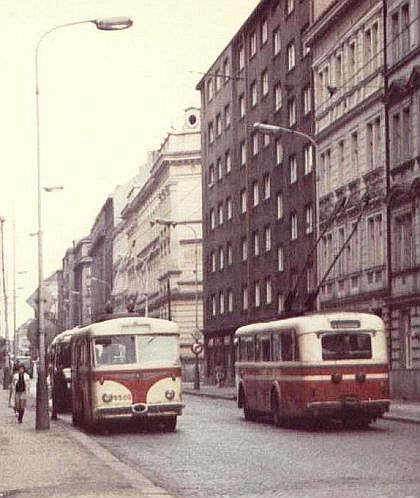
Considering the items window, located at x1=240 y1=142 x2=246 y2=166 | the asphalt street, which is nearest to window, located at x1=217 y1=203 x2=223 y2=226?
window, located at x1=240 y1=142 x2=246 y2=166

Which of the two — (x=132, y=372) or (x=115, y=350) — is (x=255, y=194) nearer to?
(x=115, y=350)

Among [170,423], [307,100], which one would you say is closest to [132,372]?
[170,423]

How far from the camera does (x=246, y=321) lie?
7331 cm

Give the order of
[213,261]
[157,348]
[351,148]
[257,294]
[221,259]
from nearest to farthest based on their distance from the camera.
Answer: [157,348], [351,148], [257,294], [221,259], [213,261]

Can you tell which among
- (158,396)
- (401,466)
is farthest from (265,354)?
(401,466)

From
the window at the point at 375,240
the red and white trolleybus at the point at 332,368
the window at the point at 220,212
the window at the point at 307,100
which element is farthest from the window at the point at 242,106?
the red and white trolleybus at the point at 332,368

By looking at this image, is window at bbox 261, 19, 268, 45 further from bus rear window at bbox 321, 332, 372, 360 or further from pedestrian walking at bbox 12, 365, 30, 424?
bus rear window at bbox 321, 332, 372, 360

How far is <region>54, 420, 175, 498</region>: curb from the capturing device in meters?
15.0

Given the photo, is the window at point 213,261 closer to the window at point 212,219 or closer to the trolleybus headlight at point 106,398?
the window at point 212,219

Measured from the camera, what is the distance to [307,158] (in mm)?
61000

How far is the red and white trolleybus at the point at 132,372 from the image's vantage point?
29.9 m

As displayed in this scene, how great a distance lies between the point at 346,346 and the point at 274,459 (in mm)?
8961

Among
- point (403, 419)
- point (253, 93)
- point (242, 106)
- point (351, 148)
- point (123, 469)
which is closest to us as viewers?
point (123, 469)

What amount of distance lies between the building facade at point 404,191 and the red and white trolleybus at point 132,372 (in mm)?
14191
